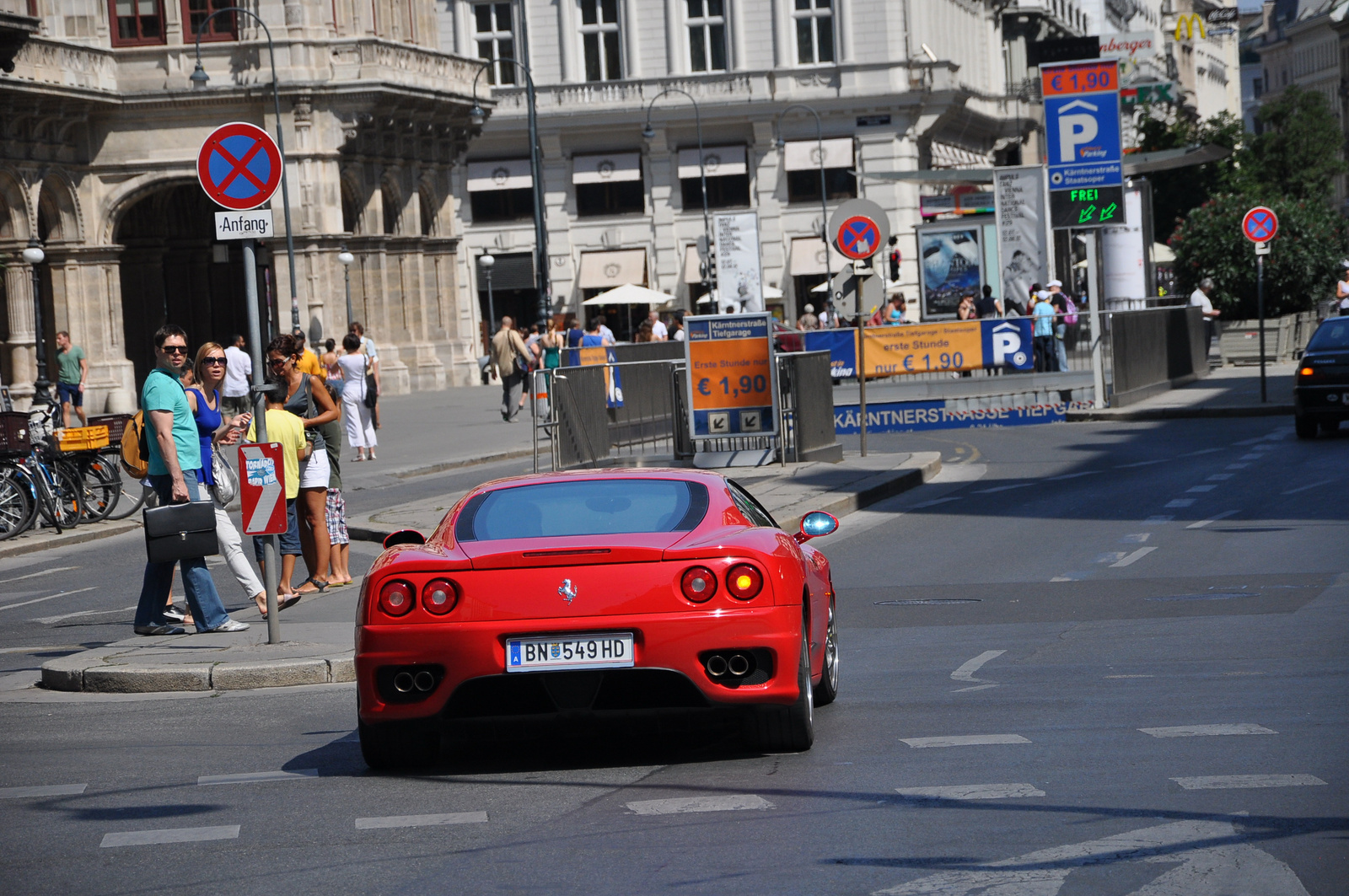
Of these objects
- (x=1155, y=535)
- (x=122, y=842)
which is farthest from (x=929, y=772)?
(x=1155, y=535)

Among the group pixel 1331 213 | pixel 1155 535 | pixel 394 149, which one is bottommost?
pixel 1155 535

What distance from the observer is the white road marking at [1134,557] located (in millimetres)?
13910

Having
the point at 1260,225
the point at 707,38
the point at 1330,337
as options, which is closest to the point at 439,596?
the point at 1330,337

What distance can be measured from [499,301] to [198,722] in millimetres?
60068

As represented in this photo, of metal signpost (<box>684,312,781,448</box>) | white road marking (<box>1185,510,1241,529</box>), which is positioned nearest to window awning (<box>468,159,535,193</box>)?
metal signpost (<box>684,312,781,448</box>)

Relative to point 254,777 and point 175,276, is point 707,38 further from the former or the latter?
point 254,777

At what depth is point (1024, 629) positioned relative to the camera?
11055 millimetres

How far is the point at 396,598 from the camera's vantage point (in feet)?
23.6

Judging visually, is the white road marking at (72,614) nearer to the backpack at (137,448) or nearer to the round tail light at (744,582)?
the backpack at (137,448)

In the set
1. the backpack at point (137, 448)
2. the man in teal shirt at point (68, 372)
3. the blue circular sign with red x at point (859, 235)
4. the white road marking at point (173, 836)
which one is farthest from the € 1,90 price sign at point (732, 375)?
the white road marking at point (173, 836)

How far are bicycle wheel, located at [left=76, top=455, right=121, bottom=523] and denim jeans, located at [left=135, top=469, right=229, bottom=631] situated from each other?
369 inches

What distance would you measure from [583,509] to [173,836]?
1977 mm

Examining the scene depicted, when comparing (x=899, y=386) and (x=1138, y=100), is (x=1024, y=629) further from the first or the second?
(x=1138, y=100)

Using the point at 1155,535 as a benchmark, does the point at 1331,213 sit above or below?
above
